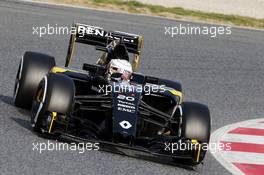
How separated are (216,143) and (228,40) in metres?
9.87

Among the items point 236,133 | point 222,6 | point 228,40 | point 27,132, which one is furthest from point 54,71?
point 222,6

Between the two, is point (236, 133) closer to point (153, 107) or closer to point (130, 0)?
point (153, 107)

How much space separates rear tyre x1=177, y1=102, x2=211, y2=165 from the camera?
8898mm

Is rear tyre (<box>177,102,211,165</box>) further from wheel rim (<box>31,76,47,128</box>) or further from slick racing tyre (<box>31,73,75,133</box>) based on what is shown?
wheel rim (<box>31,76,47,128</box>)

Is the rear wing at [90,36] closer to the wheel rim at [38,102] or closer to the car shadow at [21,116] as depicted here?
the car shadow at [21,116]

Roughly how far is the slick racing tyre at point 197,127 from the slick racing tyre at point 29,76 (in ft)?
6.47

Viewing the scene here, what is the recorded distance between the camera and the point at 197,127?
9.12 metres

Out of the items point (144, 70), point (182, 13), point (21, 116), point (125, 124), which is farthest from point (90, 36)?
point (182, 13)

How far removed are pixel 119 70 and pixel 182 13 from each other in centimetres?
1366

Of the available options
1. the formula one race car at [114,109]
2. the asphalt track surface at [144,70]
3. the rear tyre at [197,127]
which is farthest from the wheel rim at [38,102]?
the rear tyre at [197,127]

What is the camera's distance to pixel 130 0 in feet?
80.4

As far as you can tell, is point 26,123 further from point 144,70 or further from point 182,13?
point 182,13

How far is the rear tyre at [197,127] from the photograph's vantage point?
29.2ft

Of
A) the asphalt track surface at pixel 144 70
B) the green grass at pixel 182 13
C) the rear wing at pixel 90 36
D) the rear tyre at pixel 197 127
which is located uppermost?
the rear wing at pixel 90 36
